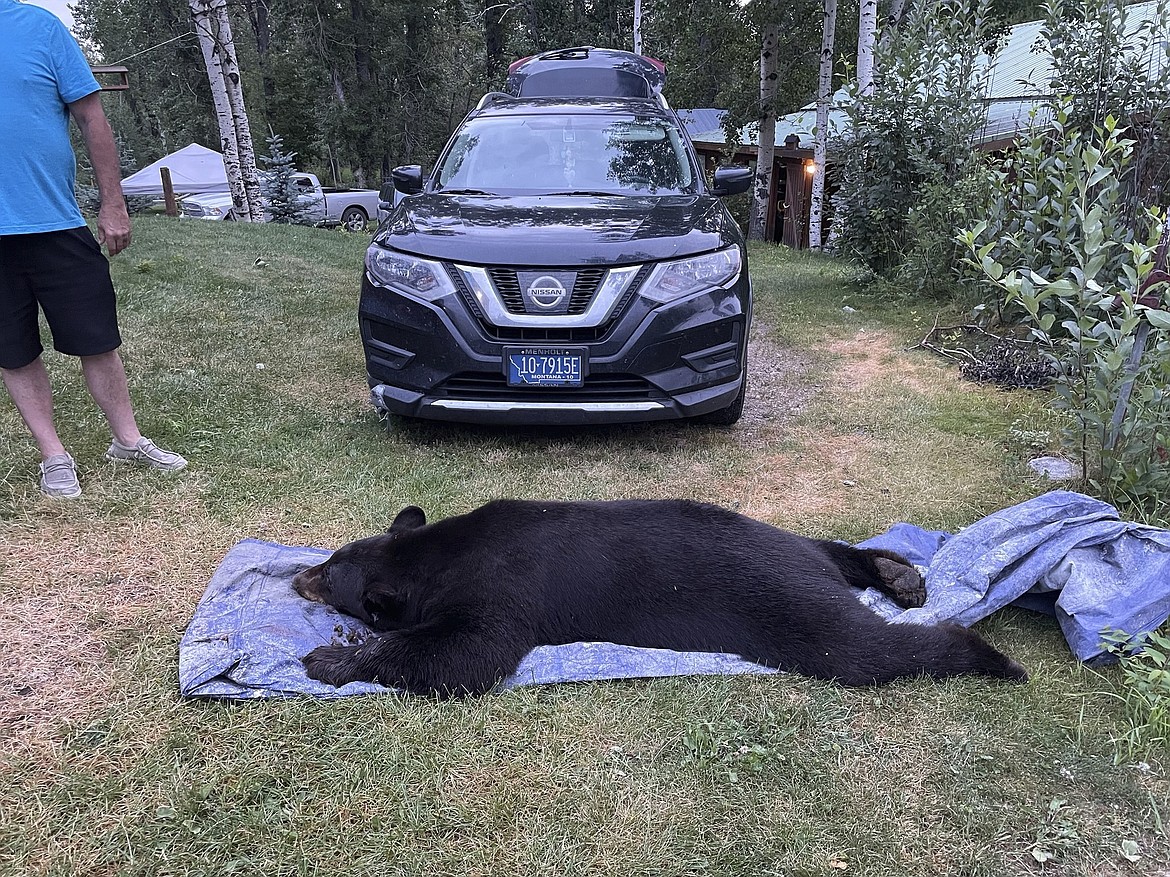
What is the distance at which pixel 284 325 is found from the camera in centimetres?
752

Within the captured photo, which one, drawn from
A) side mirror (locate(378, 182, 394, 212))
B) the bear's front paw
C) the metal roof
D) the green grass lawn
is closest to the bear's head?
the bear's front paw

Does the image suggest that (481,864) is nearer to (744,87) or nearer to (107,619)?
(107,619)

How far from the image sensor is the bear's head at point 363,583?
2725mm

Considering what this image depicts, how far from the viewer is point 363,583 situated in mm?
2852

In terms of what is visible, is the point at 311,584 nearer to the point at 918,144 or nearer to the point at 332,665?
the point at 332,665

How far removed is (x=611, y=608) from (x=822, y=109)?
14688mm

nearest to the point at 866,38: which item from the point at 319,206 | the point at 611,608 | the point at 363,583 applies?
the point at 611,608

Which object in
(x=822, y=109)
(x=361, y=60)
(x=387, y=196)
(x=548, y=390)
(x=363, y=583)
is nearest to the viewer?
(x=363, y=583)

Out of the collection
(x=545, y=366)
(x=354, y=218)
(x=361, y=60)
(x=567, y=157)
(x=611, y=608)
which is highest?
(x=361, y=60)

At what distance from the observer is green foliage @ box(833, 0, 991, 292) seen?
8.41 m

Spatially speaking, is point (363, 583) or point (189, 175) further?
point (189, 175)

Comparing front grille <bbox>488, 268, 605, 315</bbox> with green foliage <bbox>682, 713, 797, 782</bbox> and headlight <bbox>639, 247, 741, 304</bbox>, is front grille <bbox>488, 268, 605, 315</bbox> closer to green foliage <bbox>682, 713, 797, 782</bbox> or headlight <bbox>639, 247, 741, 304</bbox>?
headlight <bbox>639, 247, 741, 304</bbox>

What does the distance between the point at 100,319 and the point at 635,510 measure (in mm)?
2667

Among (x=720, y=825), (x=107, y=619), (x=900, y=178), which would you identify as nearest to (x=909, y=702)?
(x=720, y=825)
